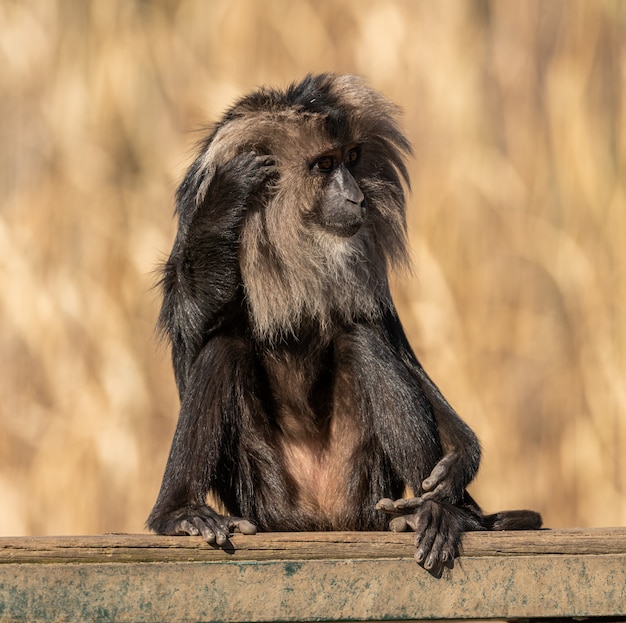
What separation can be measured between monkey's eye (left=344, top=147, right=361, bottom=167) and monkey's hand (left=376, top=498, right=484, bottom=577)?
1.30 metres

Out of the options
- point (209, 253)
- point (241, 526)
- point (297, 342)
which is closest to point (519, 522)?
point (297, 342)

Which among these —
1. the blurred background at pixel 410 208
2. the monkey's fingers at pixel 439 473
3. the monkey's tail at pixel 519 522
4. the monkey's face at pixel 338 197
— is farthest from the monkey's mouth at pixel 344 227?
the blurred background at pixel 410 208

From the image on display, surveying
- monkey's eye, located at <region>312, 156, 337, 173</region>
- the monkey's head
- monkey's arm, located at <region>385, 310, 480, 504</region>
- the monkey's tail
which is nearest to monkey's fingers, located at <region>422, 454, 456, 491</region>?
monkey's arm, located at <region>385, 310, 480, 504</region>

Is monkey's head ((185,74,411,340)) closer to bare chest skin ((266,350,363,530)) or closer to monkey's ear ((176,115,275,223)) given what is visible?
monkey's ear ((176,115,275,223))

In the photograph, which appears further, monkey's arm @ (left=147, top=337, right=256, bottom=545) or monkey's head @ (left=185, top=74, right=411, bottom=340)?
monkey's head @ (left=185, top=74, right=411, bottom=340)

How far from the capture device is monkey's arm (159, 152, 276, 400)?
13.9 ft

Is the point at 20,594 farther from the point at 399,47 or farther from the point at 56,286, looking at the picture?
the point at 399,47

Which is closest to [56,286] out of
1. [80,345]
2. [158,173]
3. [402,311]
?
[80,345]

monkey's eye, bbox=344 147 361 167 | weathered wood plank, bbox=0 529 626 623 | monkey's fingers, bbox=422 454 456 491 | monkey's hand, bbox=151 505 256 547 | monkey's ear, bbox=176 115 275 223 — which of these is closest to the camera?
weathered wood plank, bbox=0 529 626 623

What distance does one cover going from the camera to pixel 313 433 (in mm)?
4543

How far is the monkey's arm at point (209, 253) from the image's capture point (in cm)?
424

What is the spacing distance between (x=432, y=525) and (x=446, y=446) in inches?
22.9

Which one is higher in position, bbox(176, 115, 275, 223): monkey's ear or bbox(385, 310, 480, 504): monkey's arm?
bbox(176, 115, 275, 223): monkey's ear

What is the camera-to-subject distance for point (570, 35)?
7.02m
